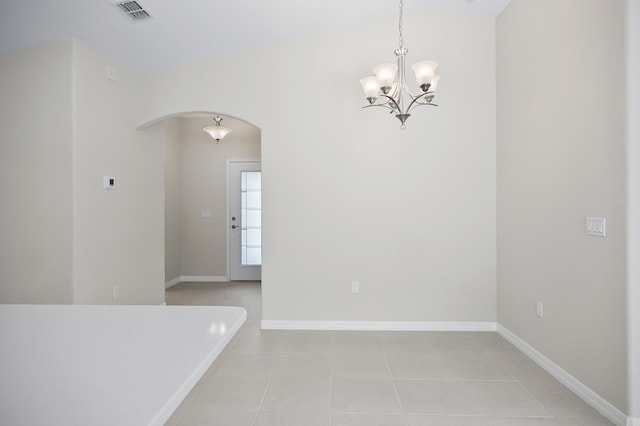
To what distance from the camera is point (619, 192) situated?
A: 2148mm

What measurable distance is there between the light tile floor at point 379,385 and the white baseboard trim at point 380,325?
0.33 ft

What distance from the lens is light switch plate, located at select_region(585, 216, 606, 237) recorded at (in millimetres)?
2276

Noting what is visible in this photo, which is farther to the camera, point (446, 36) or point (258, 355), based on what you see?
point (446, 36)

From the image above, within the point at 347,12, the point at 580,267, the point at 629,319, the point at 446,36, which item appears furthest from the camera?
the point at 446,36

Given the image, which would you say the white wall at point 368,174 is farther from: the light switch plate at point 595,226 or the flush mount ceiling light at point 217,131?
the flush mount ceiling light at point 217,131

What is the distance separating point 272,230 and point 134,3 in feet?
7.54

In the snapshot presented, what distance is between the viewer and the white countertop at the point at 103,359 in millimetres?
619

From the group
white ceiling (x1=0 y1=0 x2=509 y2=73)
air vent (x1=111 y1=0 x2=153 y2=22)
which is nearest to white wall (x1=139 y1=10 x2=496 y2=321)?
white ceiling (x1=0 y1=0 x2=509 y2=73)

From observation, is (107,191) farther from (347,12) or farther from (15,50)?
(347,12)

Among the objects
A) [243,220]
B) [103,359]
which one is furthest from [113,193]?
[103,359]

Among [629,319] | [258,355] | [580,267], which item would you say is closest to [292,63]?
[258,355]

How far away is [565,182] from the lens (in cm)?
265

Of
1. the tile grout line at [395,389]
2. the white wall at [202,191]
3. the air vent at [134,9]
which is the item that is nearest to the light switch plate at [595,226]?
the tile grout line at [395,389]

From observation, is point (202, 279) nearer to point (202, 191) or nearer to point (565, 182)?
point (202, 191)
